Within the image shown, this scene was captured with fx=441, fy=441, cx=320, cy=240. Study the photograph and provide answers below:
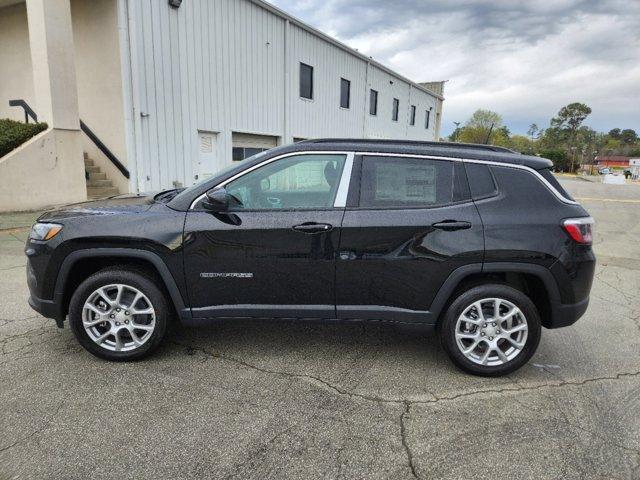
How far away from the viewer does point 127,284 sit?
3.34m

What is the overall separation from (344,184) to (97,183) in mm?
10895

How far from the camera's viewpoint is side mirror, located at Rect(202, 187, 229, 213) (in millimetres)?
3160

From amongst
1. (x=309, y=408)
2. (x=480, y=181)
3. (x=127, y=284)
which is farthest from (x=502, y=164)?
(x=127, y=284)

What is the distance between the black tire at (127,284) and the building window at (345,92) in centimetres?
1991

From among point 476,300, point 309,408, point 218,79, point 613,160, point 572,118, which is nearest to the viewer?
point 309,408

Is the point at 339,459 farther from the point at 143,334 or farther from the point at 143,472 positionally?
the point at 143,334

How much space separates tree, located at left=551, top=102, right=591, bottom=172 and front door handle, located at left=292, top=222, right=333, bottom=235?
109 m

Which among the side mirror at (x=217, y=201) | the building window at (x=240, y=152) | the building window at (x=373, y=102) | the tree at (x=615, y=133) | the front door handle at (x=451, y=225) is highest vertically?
the tree at (x=615, y=133)

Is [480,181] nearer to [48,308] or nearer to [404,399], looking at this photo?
[404,399]

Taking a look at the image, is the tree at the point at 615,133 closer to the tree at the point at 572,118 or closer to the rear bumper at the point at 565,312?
the tree at the point at 572,118

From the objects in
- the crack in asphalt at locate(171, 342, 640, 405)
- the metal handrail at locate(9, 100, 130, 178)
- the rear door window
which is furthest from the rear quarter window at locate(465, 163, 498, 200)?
the metal handrail at locate(9, 100, 130, 178)

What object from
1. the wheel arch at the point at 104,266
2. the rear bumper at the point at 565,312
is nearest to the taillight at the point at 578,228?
the rear bumper at the point at 565,312

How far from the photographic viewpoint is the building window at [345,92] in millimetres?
21703

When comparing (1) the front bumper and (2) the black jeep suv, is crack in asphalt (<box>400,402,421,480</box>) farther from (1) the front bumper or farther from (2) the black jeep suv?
(1) the front bumper
